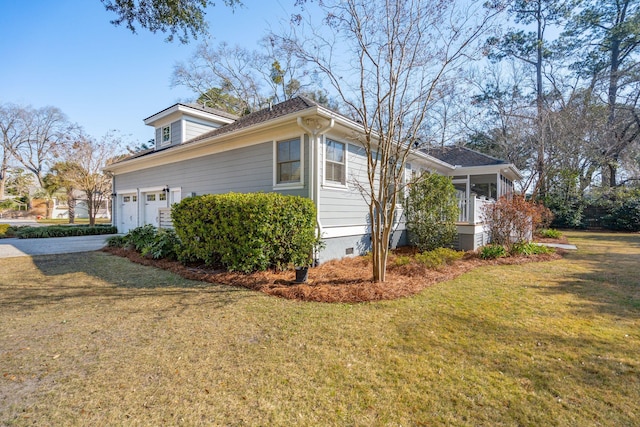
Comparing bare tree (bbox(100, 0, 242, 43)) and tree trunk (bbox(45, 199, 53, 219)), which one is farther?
tree trunk (bbox(45, 199, 53, 219))

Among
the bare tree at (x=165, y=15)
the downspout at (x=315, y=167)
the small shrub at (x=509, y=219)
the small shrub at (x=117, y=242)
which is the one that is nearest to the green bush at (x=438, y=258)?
the small shrub at (x=509, y=219)

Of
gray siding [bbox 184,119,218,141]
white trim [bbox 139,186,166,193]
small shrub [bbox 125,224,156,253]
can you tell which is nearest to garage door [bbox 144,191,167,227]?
white trim [bbox 139,186,166,193]

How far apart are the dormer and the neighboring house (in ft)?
0.12

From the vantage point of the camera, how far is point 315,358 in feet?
9.34

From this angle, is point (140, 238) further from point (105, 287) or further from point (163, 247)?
point (105, 287)

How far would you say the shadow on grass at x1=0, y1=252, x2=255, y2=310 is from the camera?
15.1 feet

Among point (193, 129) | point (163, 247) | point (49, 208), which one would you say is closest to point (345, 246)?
point (163, 247)

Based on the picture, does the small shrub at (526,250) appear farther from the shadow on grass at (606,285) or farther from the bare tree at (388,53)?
the bare tree at (388,53)

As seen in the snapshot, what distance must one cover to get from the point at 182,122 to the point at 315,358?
11.4 meters

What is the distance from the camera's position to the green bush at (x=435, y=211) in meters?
8.46

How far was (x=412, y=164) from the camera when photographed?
1063 centimetres

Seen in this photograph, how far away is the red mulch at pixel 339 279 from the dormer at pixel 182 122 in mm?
6077

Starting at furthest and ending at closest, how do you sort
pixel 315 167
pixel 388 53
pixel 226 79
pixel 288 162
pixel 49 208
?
1. pixel 49 208
2. pixel 226 79
3. pixel 288 162
4. pixel 315 167
5. pixel 388 53

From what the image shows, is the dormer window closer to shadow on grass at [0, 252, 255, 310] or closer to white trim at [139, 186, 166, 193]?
white trim at [139, 186, 166, 193]
